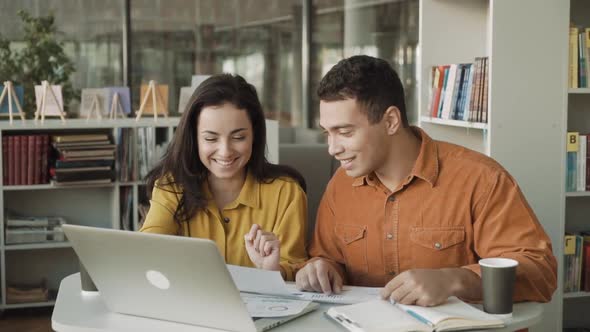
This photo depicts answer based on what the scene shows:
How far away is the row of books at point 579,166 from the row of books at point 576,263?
0.23 metres

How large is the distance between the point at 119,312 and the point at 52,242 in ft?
10.6

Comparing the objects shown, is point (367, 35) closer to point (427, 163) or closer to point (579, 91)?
point (579, 91)

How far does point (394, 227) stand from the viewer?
214cm

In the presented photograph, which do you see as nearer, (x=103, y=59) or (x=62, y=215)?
(x=62, y=215)

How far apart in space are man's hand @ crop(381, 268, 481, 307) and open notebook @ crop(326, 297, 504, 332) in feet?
0.05

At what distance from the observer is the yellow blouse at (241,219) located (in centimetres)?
231

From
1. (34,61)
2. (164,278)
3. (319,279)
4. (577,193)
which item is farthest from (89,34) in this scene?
(164,278)

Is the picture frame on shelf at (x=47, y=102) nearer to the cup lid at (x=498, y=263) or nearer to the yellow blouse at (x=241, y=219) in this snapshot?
the yellow blouse at (x=241, y=219)

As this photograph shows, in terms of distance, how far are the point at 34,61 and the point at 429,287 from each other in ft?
15.7

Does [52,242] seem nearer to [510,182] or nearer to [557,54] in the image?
[557,54]

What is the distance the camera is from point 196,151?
A: 240cm

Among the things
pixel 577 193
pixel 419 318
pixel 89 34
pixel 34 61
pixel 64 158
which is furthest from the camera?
pixel 89 34

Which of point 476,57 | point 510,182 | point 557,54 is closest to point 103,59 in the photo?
point 476,57

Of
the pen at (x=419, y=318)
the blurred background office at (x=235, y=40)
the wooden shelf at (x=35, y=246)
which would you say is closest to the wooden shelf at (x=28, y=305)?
the wooden shelf at (x=35, y=246)
